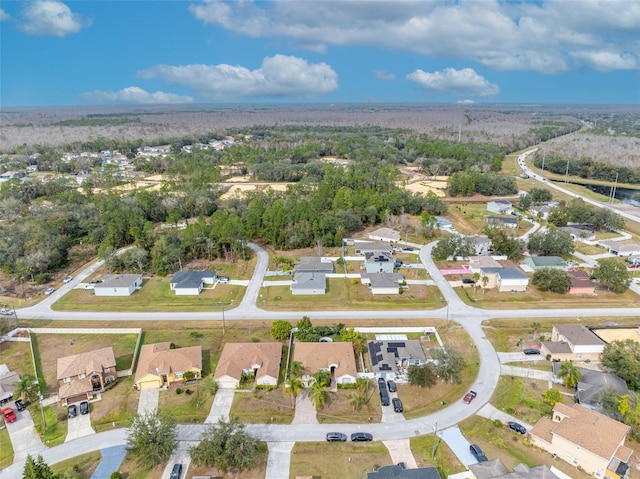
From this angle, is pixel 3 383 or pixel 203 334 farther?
pixel 203 334

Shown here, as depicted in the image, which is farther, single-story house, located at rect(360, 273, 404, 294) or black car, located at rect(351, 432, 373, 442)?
single-story house, located at rect(360, 273, 404, 294)

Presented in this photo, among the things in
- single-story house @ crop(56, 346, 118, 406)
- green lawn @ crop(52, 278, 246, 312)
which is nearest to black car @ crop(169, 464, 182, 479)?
single-story house @ crop(56, 346, 118, 406)

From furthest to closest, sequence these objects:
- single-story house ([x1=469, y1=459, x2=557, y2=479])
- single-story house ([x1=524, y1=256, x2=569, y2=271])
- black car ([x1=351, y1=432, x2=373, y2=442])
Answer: single-story house ([x1=524, y1=256, x2=569, y2=271]) → black car ([x1=351, y1=432, x2=373, y2=442]) → single-story house ([x1=469, y1=459, x2=557, y2=479])

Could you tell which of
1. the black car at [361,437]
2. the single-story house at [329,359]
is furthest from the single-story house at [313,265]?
the black car at [361,437]

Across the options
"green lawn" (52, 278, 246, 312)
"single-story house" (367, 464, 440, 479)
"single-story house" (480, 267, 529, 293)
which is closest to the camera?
"single-story house" (367, 464, 440, 479)

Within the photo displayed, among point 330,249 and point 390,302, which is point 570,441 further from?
point 330,249

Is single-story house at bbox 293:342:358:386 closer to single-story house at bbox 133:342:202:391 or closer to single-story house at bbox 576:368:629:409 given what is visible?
single-story house at bbox 133:342:202:391

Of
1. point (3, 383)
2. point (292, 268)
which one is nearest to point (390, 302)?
point (292, 268)
